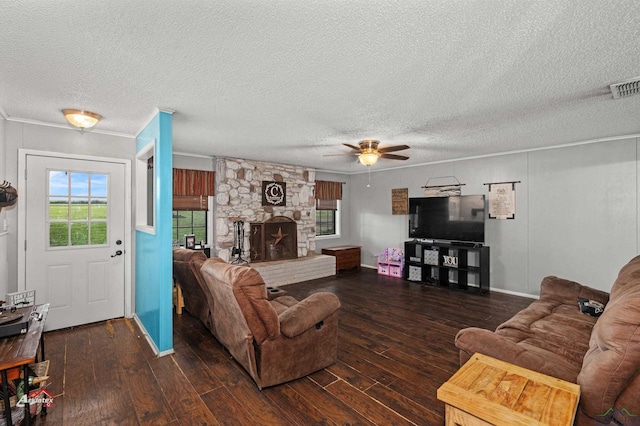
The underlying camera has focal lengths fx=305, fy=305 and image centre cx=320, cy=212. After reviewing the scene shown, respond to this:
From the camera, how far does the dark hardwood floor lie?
7.13 feet

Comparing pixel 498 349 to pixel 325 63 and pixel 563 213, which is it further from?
pixel 563 213

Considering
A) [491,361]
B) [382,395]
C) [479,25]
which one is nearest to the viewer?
[491,361]

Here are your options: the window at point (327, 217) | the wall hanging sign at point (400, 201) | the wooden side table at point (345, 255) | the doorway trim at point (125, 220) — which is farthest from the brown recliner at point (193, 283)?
the wall hanging sign at point (400, 201)

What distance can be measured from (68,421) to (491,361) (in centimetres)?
277

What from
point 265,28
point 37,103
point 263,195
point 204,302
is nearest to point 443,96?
point 265,28

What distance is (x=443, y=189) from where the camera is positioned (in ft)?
20.9

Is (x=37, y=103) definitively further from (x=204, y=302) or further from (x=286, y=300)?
(x=286, y=300)

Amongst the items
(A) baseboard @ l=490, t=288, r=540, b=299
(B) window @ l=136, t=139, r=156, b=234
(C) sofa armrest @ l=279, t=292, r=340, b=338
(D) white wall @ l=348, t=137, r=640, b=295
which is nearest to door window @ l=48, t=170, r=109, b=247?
(B) window @ l=136, t=139, r=156, b=234

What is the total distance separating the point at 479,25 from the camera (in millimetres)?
1729

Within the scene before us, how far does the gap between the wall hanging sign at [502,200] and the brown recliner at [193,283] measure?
504 cm

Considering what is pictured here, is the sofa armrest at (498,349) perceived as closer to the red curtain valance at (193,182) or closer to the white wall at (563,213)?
the white wall at (563,213)

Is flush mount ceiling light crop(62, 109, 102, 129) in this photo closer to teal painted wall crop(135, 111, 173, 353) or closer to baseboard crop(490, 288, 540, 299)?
teal painted wall crop(135, 111, 173, 353)

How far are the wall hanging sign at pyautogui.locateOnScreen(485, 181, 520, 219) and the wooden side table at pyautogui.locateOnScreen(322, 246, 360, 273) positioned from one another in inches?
127

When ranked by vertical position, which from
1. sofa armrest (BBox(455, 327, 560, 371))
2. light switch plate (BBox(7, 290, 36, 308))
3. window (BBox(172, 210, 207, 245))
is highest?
window (BBox(172, 210, 207, 245))
